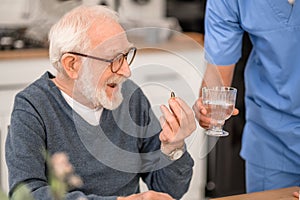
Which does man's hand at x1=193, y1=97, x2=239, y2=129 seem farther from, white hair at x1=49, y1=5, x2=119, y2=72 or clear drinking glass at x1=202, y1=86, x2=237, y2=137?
white hair at x1=49, y1=5, x2=119, y2=72

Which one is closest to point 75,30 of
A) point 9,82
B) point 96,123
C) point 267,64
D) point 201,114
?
point 96,123

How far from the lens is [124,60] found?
4.98 ft

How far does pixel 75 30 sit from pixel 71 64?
0.31ft

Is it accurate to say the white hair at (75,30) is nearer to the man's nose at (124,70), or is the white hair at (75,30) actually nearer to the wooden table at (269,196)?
the man's nose at (124,70)

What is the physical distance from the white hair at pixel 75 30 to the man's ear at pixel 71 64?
0.01 m

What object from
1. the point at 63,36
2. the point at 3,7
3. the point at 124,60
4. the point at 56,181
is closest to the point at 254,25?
the point at 124,60

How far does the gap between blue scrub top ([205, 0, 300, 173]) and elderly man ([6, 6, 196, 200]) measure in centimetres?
31

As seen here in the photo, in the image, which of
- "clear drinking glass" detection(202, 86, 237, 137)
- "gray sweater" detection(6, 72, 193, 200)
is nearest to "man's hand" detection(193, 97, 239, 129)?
"clear drinking glass" detection(202, 86, 237, 137)

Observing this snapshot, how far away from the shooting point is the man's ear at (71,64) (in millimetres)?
1528

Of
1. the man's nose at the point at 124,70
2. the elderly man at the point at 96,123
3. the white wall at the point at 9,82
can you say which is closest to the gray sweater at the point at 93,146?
the elderly man at the point at 96,123

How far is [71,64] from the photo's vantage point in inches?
60.8

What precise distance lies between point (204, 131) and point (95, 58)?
13.0 inches

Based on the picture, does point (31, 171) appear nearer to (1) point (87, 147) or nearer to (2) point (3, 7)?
(1) point (87, 147)

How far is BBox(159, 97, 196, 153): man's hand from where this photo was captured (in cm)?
139
